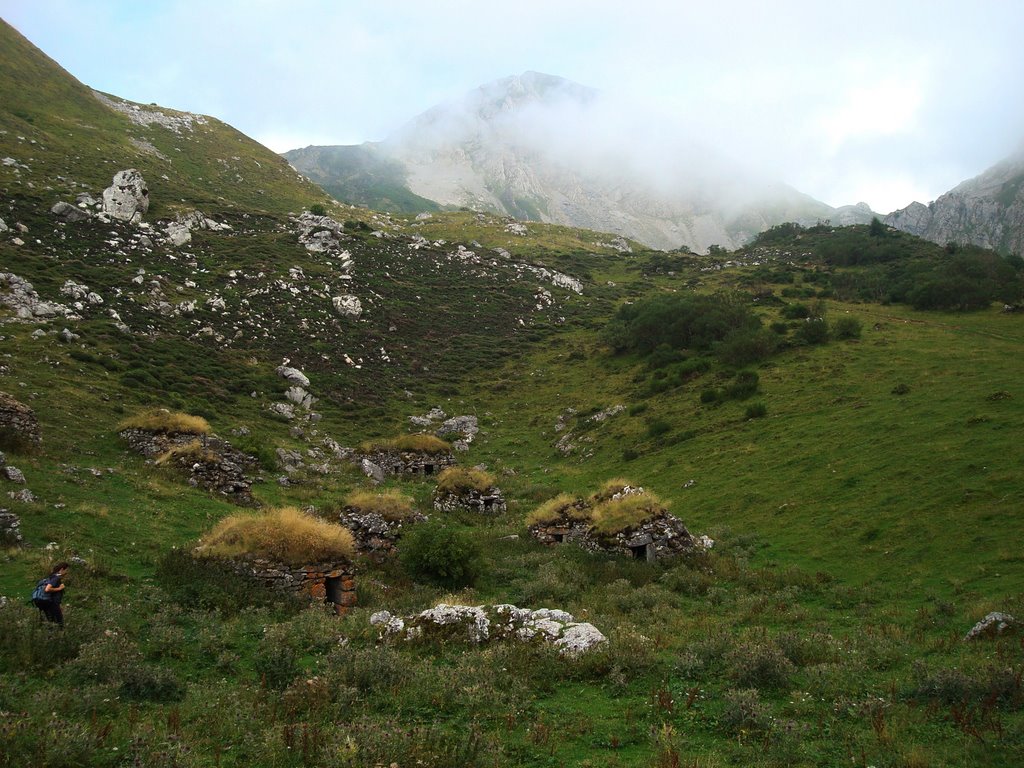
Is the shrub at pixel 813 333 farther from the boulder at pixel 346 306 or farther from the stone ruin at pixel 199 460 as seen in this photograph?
the boulder at pixel 346 306

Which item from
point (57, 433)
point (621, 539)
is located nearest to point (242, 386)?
point (57, 433)

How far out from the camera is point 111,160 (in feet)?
253

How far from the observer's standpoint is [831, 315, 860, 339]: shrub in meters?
50.2

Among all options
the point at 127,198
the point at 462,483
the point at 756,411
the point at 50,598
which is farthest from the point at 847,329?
the point at 127,198

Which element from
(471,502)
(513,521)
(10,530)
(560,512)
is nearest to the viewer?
(10,530)

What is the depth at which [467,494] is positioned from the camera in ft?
96.7

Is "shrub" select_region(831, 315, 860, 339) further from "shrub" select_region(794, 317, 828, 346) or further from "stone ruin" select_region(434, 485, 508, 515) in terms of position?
"stone ruin" select_region(434, 485, 508, 515)

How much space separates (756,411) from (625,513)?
1983 cm

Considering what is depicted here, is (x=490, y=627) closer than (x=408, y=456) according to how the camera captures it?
Yes

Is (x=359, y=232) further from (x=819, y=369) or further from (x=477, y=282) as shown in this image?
(x=819, y=369)

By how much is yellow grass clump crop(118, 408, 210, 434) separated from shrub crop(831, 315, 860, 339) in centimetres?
5063

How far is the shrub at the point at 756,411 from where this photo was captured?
37.4m

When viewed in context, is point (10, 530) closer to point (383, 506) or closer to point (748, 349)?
point (383, 506)

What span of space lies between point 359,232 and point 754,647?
93.2 metres
